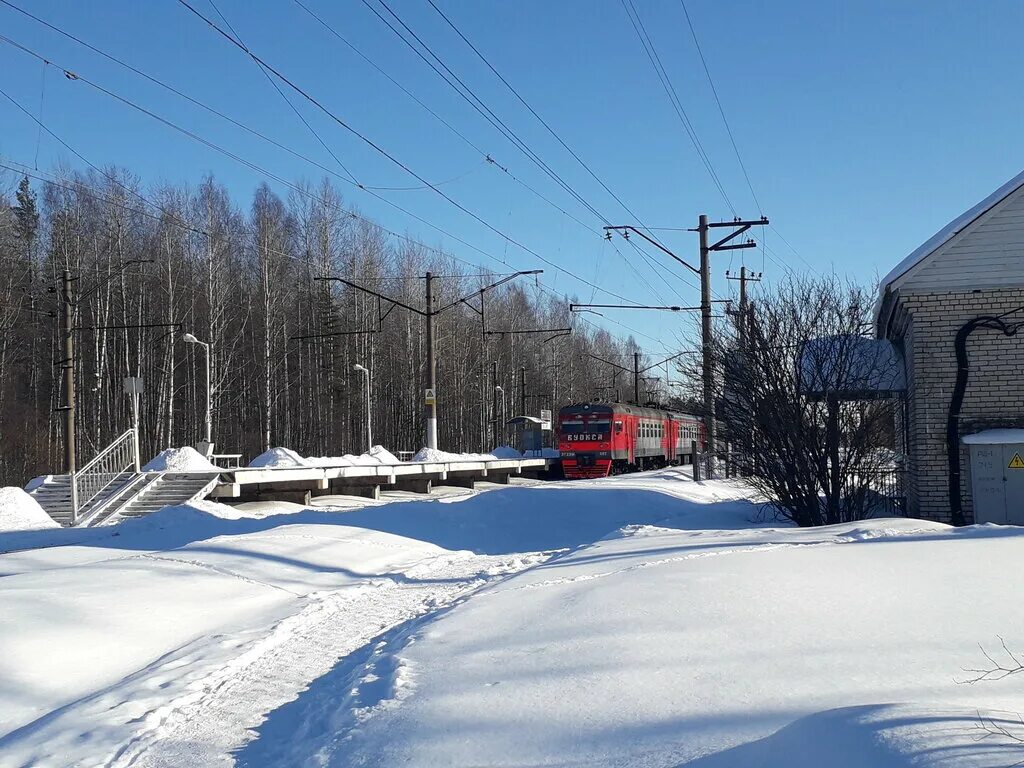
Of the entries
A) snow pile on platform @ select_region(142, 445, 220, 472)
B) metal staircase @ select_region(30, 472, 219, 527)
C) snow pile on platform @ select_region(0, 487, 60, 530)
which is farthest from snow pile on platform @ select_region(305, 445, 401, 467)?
snow pile on platform @ select_region(0, 487, 60, 530)

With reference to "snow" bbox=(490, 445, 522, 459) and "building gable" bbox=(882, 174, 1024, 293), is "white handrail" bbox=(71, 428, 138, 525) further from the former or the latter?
"snow" bbox=(490, 445, 522, 459)

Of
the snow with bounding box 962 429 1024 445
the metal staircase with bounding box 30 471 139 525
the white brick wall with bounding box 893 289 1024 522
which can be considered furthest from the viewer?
the metal staircase with bounding box 30 471 139 525

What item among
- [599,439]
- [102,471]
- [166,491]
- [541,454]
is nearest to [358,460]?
[599,439]

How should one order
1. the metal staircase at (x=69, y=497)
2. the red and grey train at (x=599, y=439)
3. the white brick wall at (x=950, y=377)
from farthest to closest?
the red and grey train at (x=599, y=439) < the metal staircase at (x=69, y=497) < the white brick wall at (x=950, y=377)

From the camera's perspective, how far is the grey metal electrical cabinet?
1688 cm

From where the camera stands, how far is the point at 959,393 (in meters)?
17.2

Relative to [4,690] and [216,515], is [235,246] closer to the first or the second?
[216,515]

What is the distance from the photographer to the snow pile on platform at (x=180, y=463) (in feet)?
88.5

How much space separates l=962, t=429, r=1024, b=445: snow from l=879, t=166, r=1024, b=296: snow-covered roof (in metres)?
3.06

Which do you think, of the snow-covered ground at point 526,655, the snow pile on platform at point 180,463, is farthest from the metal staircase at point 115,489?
the snow-covered ground at point 526,655

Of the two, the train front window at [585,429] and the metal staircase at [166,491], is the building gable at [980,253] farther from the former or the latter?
the train front window at [585,429]

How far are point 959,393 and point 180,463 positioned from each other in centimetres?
2001

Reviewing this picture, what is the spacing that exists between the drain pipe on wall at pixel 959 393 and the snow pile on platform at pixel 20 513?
18.5m

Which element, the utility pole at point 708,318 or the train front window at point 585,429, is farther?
the train front window at point 585,429
